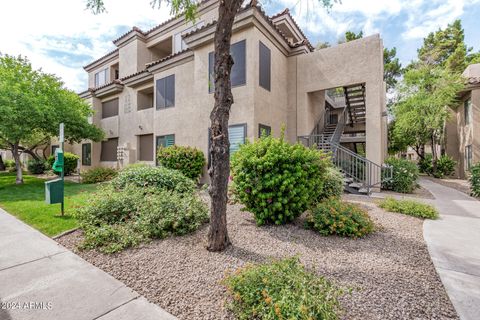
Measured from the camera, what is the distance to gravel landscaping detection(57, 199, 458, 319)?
242 centimetres

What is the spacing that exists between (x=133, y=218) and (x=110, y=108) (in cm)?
1569

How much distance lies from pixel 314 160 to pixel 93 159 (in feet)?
60.5

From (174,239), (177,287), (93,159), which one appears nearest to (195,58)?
(174,239)

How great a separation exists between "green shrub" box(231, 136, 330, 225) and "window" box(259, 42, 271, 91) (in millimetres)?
5350

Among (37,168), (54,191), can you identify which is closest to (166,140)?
(54,191)

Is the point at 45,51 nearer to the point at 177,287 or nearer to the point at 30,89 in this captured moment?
the point at 30,89

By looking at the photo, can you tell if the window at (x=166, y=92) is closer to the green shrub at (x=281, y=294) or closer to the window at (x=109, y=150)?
the window at (x=109, y=150)

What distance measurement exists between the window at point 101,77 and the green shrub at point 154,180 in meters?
16.6

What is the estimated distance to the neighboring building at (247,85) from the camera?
927 centimetres

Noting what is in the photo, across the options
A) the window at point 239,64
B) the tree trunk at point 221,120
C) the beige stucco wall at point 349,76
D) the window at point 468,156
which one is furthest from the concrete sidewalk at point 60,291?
the window at point 468,156

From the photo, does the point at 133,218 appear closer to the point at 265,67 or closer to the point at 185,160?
the point at 185,160

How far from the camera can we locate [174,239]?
4.33m

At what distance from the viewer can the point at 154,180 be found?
6848 mm

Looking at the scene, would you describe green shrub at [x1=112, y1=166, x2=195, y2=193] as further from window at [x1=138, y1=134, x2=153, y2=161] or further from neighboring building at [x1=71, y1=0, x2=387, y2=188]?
window at [x1=138, y1=134, x2=153, y2=161]
